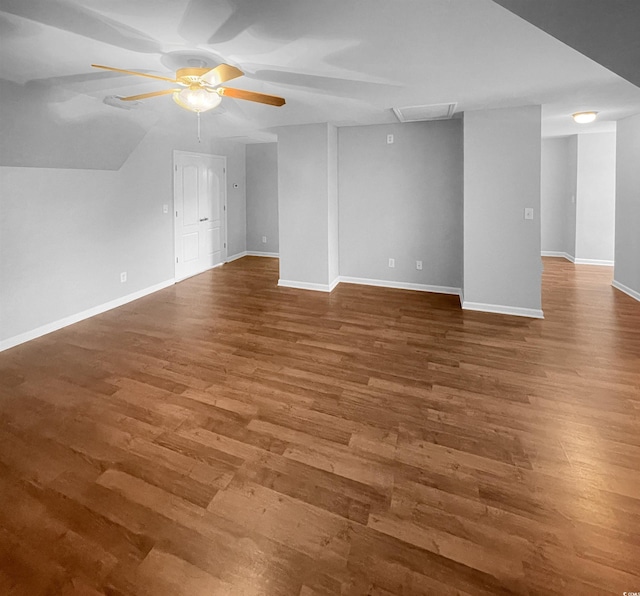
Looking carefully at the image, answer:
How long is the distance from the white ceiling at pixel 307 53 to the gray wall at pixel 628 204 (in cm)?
125

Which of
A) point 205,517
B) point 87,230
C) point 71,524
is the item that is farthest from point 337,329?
point 87,230

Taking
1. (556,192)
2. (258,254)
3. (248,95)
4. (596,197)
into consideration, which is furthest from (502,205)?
(258,254)

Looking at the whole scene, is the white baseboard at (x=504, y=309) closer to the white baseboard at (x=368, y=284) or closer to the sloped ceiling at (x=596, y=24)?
the white baseboard at (x=368, y=284)

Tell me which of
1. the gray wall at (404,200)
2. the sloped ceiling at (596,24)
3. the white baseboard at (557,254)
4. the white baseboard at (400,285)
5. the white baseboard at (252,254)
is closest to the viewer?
the sloped ceiling at (596,24)

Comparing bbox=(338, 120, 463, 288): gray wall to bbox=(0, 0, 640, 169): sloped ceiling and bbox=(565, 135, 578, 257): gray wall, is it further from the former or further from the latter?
bbox=(565, 135, 578, 257): gray wall

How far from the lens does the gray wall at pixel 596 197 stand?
22.1ft

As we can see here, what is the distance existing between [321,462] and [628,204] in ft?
18.1

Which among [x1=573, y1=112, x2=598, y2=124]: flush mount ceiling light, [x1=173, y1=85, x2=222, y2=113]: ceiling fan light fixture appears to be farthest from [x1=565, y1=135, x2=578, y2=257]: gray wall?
[x1=173, y1=85, x2=222, y2=113]: ceiling fan light fixture

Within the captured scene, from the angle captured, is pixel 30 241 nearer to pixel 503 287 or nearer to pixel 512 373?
pixel 512 373

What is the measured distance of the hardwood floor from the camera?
1.41m

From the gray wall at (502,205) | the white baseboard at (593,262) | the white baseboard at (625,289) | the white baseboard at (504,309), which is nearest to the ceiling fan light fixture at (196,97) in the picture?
the gray wall at (502,205)

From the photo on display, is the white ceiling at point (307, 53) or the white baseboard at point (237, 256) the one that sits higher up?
the white ceiling at point (307, 53)

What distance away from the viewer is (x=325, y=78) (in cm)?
302

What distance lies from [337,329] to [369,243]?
7.04 ft
